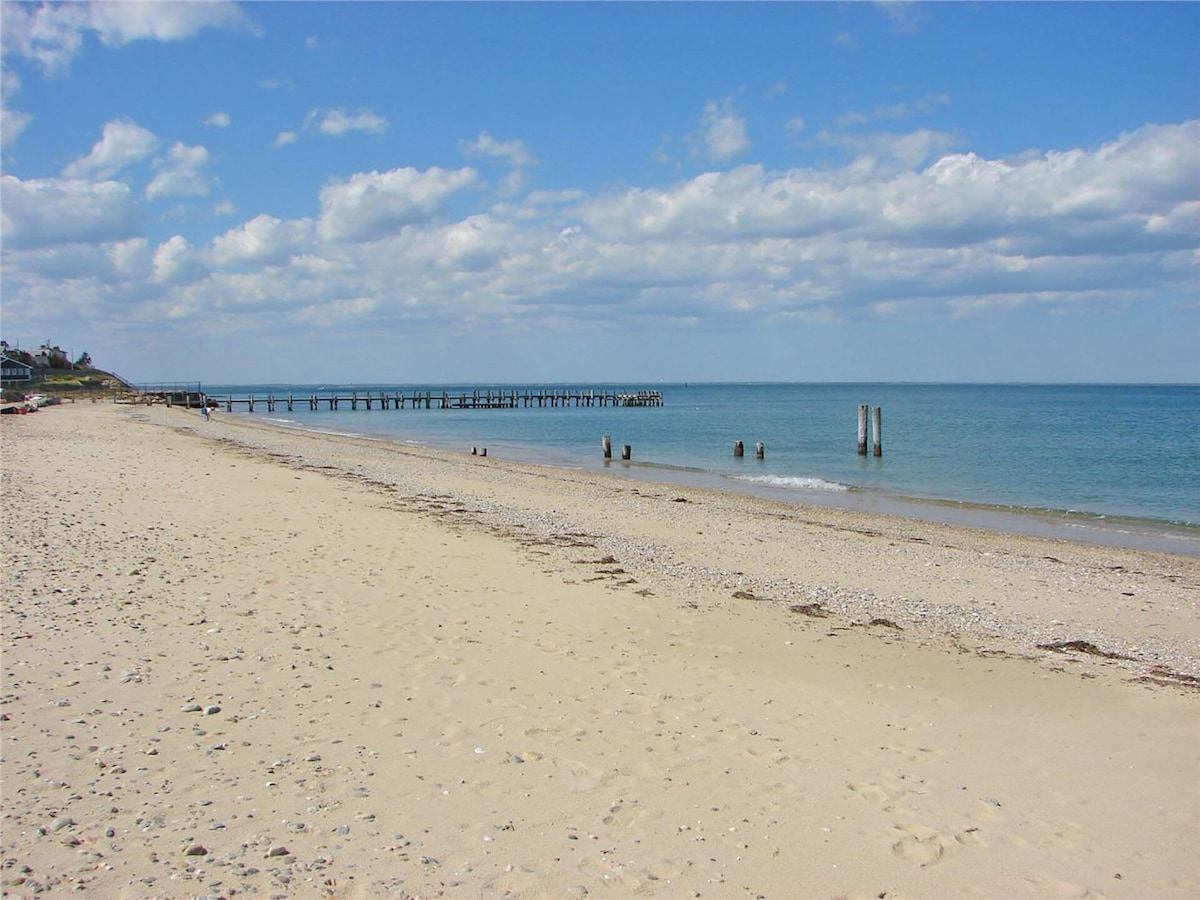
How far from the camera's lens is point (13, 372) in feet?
274

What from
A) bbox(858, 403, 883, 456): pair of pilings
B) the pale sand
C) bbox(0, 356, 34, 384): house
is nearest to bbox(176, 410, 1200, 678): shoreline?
the pale sand

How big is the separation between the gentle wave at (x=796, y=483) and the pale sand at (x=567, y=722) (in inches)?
507

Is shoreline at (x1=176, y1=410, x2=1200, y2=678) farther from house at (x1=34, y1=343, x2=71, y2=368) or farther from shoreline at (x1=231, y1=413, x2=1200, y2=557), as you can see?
house at (x1=34, y1=343, x2=71, y2=368)

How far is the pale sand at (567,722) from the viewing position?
4117mm

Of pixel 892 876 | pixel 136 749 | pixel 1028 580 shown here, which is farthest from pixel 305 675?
pixel 1028 580

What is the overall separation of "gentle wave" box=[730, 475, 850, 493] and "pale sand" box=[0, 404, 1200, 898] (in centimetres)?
1287

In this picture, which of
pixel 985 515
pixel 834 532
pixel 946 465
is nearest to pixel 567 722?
pixel 834 532

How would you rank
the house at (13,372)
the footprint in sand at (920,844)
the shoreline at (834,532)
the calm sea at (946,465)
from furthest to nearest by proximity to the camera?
the house at (13,372) → the calm sea at (946,465) → the shoreline at (834,532) → the footprint in sand at (920,844)

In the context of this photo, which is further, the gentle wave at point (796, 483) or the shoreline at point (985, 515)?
the gentle wave at point (796, 483)

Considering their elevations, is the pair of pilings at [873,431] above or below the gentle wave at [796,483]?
above

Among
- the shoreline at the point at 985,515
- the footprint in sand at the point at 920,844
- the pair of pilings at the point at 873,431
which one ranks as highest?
the pair of pilings at the point at 873,431

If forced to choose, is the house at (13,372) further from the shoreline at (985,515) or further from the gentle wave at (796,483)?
the gentle wave at (796,483)

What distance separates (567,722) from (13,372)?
9609 cm

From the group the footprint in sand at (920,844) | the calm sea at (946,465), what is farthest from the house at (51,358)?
the footprint in sand at (920,844)
